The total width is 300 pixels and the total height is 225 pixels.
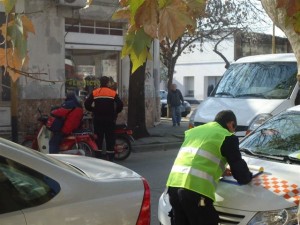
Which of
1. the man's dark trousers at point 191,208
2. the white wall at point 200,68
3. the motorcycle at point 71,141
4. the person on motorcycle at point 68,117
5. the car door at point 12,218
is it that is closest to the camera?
the car door at point 12,218

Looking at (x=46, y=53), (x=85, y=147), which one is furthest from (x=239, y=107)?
(x=46, y=53)

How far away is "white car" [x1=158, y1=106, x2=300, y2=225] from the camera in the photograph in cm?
388

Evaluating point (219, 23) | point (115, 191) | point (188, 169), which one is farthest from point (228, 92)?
point (219, 23)

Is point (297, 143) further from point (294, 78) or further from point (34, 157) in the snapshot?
point (294, 78)

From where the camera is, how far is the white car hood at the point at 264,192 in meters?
3.91

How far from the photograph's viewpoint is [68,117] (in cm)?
1010

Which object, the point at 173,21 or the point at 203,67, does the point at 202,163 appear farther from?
the point at 203,67

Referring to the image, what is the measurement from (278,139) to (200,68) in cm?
4406

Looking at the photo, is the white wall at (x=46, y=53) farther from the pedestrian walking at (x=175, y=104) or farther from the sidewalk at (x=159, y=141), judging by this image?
the pedestrian walking at (x=175, y=104)

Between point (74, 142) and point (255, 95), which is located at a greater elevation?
point (255, 95)


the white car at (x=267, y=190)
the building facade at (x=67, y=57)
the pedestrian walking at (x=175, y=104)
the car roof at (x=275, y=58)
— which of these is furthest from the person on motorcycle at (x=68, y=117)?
the pedestrian walking at (x=175, y=104)

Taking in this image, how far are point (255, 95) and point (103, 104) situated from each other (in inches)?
117

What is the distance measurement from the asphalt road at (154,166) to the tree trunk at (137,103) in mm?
1404

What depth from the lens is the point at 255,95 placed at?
9.20m
